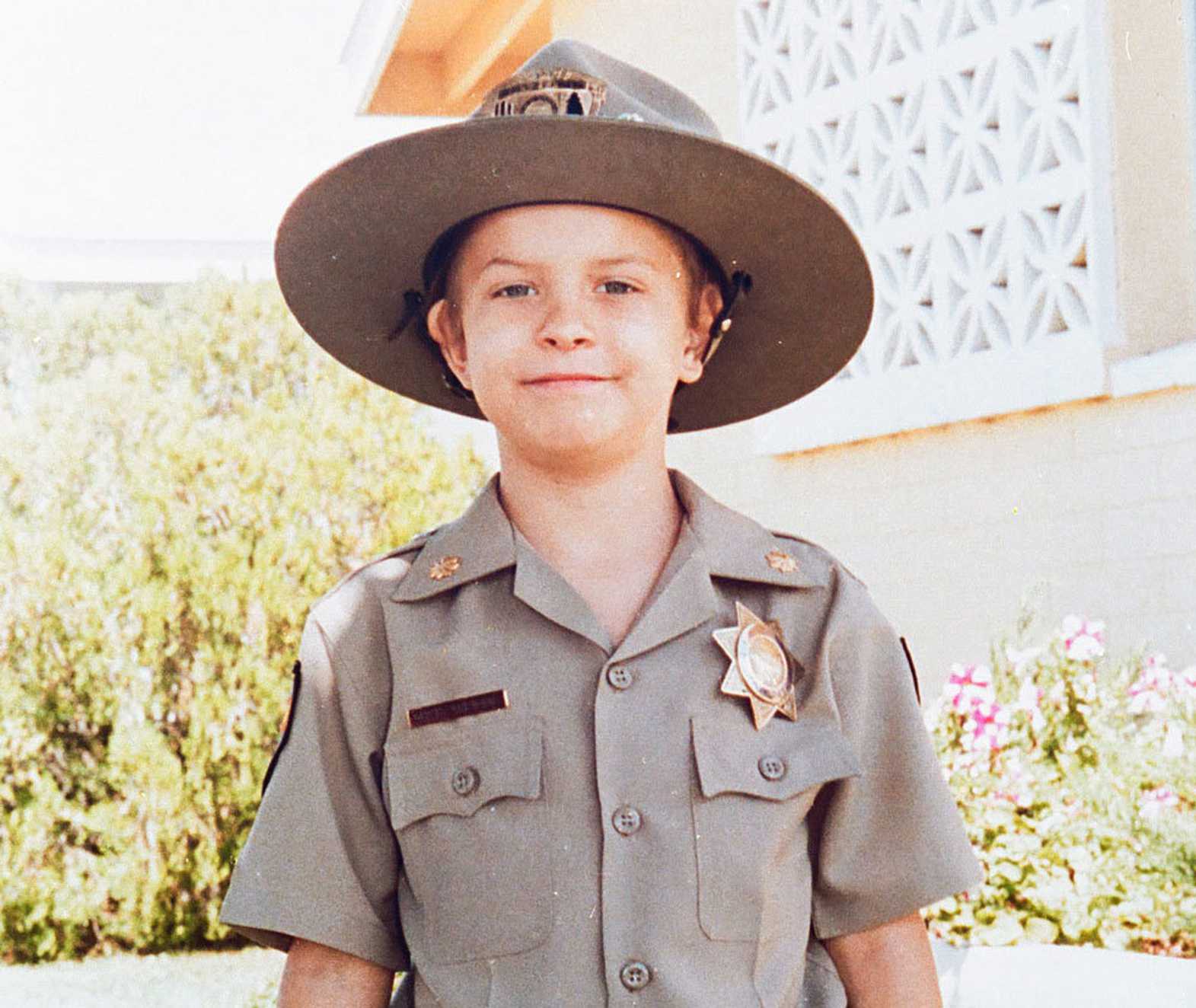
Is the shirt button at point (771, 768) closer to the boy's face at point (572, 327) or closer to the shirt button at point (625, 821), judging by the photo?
the shirt button at point (625, 821)

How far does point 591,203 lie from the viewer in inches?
88.1

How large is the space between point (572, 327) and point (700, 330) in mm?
322

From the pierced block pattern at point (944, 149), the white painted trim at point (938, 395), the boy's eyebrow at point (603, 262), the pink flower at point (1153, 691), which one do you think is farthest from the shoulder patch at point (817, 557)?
the pierced block pattern at point (944, 149)

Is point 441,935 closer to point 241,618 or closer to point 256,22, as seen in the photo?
point 241,618

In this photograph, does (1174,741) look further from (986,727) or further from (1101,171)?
(1101,171)

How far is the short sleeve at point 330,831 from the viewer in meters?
2.15

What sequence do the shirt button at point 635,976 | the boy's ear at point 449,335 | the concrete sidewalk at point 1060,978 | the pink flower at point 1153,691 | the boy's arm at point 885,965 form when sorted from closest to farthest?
the shirt button at point 635,976, the boy's arm at point 885,965, the boy's ear at point 449,335, the concrete sidewalk at point 1060,978, the pink flower at point 1153,691

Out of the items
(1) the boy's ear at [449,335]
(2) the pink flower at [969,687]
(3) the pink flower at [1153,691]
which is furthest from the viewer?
(2) the pink flower at [969,687]

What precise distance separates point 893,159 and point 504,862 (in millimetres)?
4721

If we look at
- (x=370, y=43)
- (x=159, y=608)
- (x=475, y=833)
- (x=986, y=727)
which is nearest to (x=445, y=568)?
(x=475, y=833)

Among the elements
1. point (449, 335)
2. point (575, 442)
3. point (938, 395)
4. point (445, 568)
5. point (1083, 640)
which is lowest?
point (445, 568)

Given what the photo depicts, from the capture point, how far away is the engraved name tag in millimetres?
2154

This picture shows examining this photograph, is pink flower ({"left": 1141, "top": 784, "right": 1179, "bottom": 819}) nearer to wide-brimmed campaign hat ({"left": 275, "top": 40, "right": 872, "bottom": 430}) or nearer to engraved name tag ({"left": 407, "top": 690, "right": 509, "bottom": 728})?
wide-brimmed campaign hat ({"left": 275, "top": 40, "right": 872, "bottom": 430})

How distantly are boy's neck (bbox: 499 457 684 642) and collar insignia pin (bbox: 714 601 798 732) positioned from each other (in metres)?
0.13
